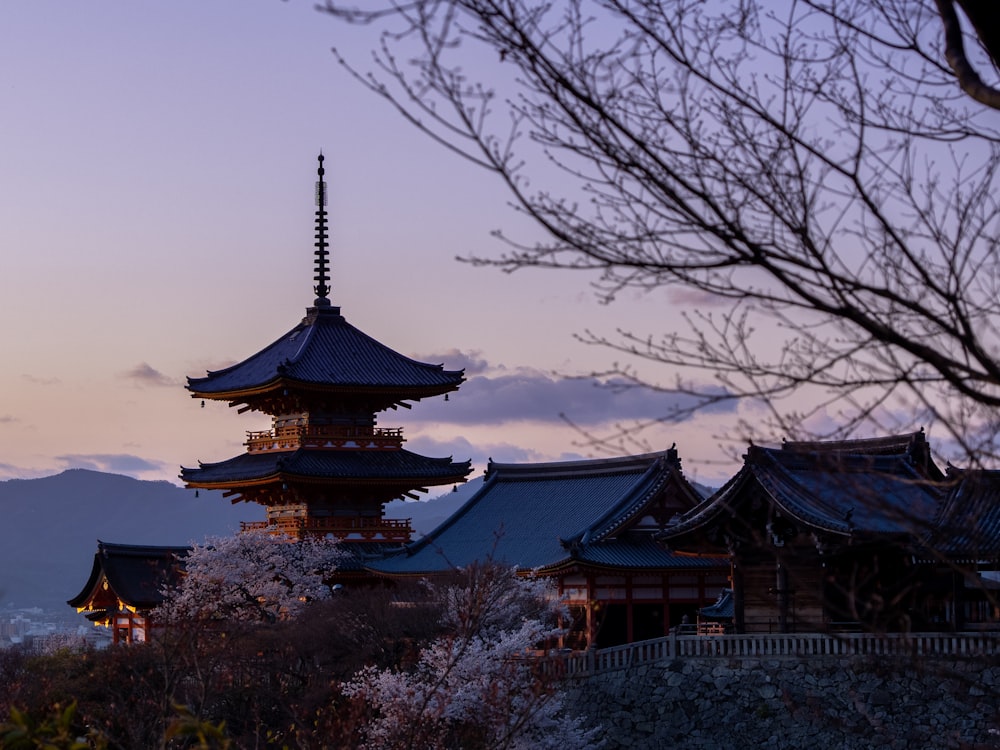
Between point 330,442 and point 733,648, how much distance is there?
14975 mm

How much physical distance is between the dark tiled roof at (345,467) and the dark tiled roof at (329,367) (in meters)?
1.69

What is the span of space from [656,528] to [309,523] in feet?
29.5

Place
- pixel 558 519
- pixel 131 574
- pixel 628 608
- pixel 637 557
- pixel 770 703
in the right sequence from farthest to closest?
pixel 131 574 < pixel 558 519 < pixel 628 608 < pixel 637 557 < pixel 770 703

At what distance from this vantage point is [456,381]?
1465 inches

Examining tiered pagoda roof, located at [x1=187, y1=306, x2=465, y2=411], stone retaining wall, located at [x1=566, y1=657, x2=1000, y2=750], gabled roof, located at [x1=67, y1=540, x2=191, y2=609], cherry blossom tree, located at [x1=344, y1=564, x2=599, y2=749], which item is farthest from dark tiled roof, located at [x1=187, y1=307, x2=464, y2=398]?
stone retaining wall, located at [x1=566, y1=657, x2=1000, y2=750]

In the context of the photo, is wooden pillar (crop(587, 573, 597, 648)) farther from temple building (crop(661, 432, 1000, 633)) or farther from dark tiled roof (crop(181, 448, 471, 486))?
dark tiled roof (crop(181, 448, 471, 486))

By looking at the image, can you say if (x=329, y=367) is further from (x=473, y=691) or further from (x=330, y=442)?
(x=473, y=691)

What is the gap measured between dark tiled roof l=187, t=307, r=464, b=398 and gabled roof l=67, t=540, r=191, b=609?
171 inches

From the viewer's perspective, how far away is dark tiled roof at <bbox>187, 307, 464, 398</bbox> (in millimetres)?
35500

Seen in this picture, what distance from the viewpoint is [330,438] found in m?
35.9

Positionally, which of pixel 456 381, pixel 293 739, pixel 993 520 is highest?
pixel 456 381

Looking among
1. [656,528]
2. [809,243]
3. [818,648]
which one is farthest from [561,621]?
[809,243]

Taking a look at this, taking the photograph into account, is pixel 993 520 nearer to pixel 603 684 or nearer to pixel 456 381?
pixel 603 684

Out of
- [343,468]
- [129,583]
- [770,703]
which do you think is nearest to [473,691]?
[770,703]
